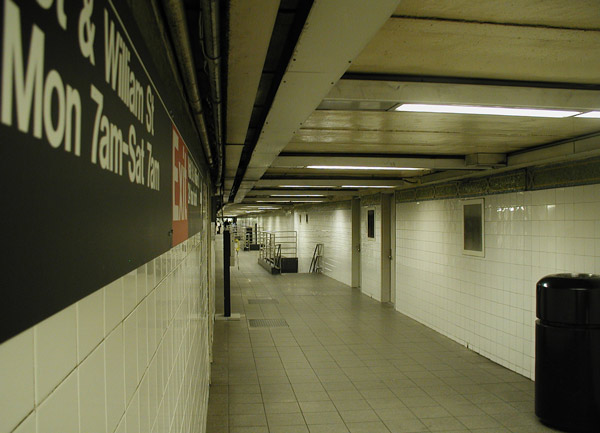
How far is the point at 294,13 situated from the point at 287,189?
937cm

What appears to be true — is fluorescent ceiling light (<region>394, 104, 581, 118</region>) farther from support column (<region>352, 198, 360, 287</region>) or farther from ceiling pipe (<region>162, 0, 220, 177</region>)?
support column (<region>352, 198, 360, 287</region>)

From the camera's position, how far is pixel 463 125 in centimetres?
425

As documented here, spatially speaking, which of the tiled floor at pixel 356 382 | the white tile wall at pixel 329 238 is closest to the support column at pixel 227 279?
the tiled floor at pixel 356 382

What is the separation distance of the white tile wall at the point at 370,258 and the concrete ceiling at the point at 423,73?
6.03m

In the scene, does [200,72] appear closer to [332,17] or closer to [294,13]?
[294,13]

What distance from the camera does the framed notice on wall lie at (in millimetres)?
6895

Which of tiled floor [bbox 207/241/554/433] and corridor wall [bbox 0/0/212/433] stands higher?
corridor wall [bbox 0/0/212/433]

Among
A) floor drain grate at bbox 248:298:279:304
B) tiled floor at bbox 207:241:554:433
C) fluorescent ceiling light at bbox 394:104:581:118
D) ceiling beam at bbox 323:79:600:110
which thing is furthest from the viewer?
floor drain grate at bbox 248:298:279:304

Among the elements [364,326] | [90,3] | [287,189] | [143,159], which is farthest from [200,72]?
[287,189]

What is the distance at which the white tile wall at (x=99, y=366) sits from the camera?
21.2 inches

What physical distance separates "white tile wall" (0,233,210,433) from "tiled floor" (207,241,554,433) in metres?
3.21

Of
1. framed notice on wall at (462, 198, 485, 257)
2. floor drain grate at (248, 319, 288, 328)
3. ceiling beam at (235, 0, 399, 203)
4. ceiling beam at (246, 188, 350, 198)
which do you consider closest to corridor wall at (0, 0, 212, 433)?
ceiling beam at (235, 0, 399, 203)

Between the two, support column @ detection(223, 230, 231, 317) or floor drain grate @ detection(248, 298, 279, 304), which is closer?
support column @ detection(223, 230, 231, 317)

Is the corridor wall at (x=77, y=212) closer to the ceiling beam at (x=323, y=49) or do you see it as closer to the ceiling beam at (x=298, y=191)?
the ceiling beam at (x=323, y=49)
